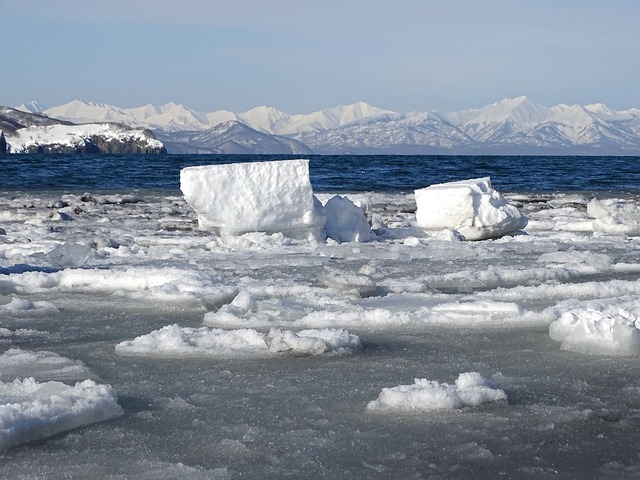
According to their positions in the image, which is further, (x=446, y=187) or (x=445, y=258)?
(x=446, y=187)

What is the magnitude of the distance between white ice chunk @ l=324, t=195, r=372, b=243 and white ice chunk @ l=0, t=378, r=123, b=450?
23.3 ft

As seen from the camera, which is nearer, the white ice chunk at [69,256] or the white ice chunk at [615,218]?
the white ice chunk at [69,256]

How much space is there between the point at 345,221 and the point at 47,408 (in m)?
7.62

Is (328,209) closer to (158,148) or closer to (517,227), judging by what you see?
(517,227)

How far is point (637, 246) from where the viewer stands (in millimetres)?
9773

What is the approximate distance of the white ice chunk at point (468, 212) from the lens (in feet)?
35.9

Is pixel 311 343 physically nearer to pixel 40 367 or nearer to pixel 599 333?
pixel 40 367

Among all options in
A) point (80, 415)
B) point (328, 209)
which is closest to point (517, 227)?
point (328, 209)

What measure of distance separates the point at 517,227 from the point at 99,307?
7.06 metres

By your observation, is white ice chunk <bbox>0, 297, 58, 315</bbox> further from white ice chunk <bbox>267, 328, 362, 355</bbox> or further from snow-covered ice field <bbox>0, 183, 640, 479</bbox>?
white ice chunk <bbox>267, 328, 362, 355</bbox>

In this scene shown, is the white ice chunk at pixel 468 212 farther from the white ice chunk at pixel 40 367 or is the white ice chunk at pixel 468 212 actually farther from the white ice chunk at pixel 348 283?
the white ice chunk at pixel 40 367

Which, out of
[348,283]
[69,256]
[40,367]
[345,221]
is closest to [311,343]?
[40,367]

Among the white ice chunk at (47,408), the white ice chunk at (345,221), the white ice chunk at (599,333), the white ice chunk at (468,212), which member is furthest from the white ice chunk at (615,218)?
the white ice chunk at (47,408)

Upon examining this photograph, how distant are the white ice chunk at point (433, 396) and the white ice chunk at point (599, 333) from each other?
1.02 metres
